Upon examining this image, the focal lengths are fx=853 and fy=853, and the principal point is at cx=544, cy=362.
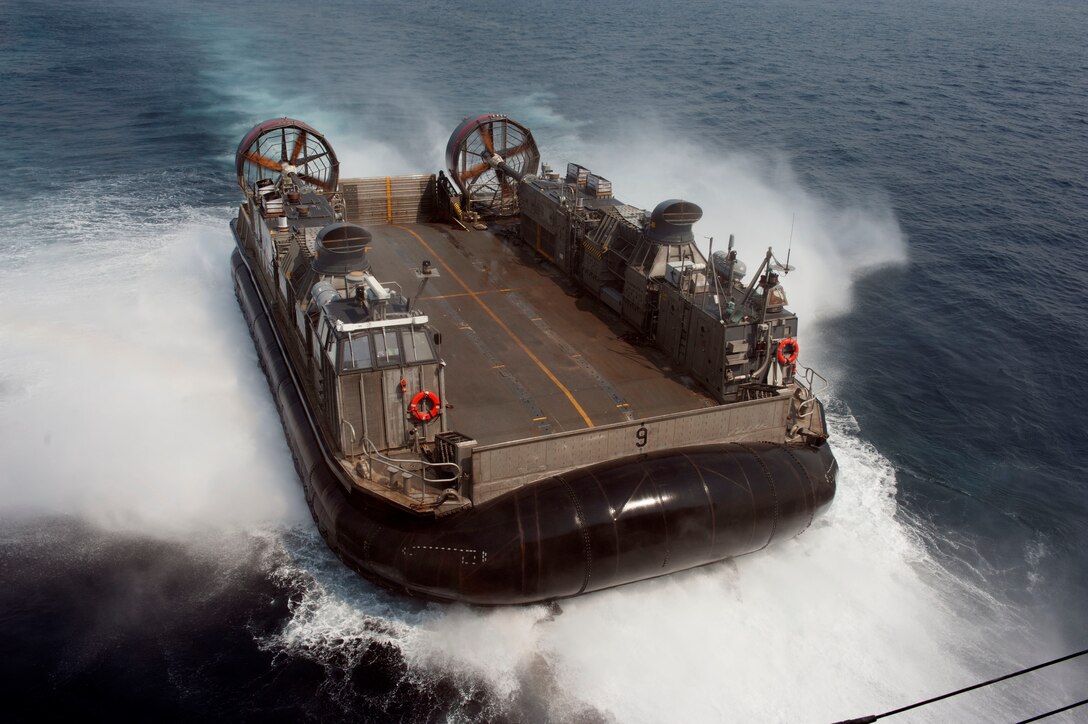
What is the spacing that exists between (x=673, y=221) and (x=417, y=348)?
5754mm

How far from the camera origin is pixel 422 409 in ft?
41.0

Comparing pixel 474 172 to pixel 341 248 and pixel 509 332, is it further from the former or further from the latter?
pixel 341 248

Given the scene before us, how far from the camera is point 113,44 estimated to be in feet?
171

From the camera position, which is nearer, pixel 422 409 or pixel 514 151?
pixel 422 409

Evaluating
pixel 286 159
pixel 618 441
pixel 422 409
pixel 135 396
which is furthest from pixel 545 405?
pixel 286 159

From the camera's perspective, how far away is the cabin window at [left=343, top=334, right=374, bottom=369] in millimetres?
12221

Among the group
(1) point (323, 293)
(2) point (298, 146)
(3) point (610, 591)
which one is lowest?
(3) point (610, 591)

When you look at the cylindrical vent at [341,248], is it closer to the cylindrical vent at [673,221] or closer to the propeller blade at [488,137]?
the cylindrical vent at [673,221]

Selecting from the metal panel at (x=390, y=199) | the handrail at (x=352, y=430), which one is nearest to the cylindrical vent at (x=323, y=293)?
the handrail at (x=352, y=430)

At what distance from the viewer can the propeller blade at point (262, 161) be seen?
2188 cm

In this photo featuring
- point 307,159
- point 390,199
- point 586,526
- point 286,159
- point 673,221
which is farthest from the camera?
point 390,199

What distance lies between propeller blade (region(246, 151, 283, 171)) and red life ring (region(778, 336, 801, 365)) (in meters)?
14.1

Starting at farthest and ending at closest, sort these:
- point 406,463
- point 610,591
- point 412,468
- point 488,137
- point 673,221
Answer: point 488,137 < point 673,221 < point 610,591 < point 412,468 < point 406,463

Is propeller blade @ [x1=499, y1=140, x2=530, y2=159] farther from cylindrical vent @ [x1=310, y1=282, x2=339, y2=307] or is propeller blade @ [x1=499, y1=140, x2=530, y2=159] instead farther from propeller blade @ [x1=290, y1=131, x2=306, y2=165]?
cylindrical vent @ [x1=310, y1=282, x2=339, y2=307]
